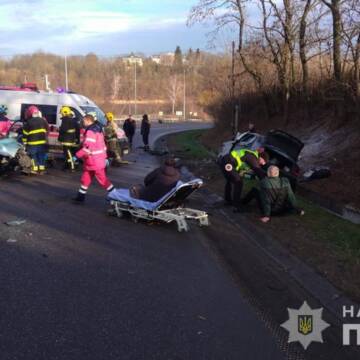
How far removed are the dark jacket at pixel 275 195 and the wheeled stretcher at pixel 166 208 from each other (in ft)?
3.82

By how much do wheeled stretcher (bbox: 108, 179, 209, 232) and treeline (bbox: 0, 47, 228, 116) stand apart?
95.4 metres

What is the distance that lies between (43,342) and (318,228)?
5758 millimetres

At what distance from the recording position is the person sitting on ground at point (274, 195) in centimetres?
911

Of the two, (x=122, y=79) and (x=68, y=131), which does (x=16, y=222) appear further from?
(x=122, y=79)

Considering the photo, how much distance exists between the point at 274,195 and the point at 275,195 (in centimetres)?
2

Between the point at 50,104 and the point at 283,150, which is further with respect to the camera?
the point at 50,104

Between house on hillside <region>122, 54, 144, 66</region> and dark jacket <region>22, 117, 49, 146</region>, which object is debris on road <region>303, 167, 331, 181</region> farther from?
house on hillside <region>122, 54, 144, 66</region>

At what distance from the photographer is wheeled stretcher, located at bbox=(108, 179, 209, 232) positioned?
27.8 feet

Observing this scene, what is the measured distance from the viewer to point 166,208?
8.82 meters

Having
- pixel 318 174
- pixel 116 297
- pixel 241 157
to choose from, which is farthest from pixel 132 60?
pixel 116 297

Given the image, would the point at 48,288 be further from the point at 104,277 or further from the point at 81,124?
the point at 81,124

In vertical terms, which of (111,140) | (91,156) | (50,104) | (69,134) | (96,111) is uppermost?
(50,104)

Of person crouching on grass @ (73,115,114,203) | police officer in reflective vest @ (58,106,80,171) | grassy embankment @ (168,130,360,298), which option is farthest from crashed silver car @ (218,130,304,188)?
police officer in reflective vest @ (58,106,80,171)

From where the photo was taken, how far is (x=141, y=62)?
16238 centimetres
